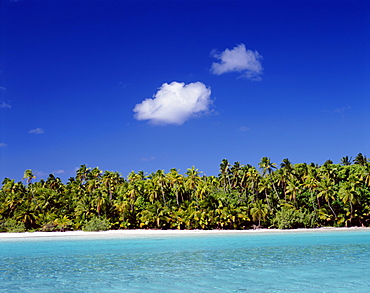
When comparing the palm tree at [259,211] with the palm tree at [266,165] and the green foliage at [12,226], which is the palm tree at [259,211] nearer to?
the palm tree at [266,165]

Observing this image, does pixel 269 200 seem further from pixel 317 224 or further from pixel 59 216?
pixel 59 216

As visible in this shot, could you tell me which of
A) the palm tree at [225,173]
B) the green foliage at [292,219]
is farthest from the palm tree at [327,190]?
the palm tree at [225,173]

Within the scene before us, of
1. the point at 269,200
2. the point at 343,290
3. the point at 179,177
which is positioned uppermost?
the point at 179,177

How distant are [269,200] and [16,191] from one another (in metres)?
45.5

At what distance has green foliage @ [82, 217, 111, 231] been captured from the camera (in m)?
63.7

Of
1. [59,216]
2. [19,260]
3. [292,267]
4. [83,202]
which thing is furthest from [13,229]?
[292,267]

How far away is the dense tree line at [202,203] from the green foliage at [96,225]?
6cm

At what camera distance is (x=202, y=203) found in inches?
2472

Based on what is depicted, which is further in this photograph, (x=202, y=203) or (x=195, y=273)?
(x=202, y=203)

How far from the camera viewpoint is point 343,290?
48.0 ft

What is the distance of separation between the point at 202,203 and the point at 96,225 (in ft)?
58.5

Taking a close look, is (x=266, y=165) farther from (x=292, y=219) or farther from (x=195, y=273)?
(x=195, y=273)

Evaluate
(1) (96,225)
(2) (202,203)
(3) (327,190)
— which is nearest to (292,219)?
(3) (327,190)

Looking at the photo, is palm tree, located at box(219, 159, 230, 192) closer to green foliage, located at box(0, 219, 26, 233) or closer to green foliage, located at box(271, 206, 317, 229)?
green foliage, located at box(271, 206, 317, 229)
